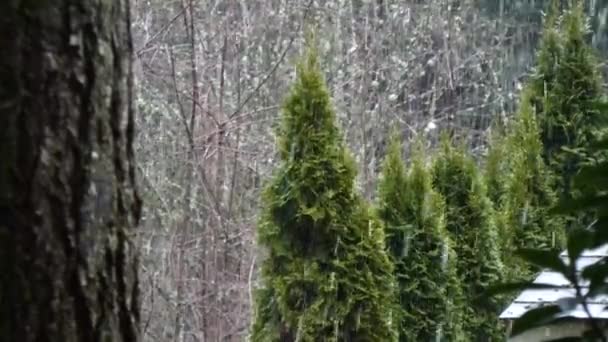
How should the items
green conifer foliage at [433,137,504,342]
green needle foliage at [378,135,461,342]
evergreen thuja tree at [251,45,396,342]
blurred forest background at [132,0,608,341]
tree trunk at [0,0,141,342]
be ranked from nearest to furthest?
tree trunk at [0,0,141,342], evergreen thuja tree at [251,45,396,342], green needle foliage at [378,135,461,342], blurred forest background at [132,0,608,341], green conifer foliage at [433,137,504,342]

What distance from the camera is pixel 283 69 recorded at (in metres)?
6.99

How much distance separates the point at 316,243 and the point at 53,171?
11.5ft

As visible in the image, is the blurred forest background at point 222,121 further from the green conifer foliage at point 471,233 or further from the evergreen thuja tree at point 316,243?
the evergreen thuja tree at point 316,243

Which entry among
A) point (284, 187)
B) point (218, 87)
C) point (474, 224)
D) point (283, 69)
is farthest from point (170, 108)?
point (474, 224)

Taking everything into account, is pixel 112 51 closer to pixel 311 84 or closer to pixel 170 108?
pixel 311 84

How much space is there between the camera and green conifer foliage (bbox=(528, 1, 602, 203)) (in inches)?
257

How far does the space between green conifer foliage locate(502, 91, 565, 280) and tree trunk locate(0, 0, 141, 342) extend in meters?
5.03

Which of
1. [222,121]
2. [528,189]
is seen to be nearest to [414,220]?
[528,189]

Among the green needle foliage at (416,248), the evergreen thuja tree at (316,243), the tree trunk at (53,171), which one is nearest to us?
the tree trunk at (53,171)

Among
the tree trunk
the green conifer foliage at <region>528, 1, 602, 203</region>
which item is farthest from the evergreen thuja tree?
the tree trunk

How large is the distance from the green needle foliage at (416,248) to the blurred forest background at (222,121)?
2.76 ft

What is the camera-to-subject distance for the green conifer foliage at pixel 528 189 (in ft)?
20.8

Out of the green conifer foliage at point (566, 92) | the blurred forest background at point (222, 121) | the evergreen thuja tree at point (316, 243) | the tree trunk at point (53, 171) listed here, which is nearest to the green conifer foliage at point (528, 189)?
the green conifer foliage at point (566, 92)

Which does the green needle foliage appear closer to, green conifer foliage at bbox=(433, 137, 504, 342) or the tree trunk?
green conifer foliage at bbox=(433, 137, 504, 342)
